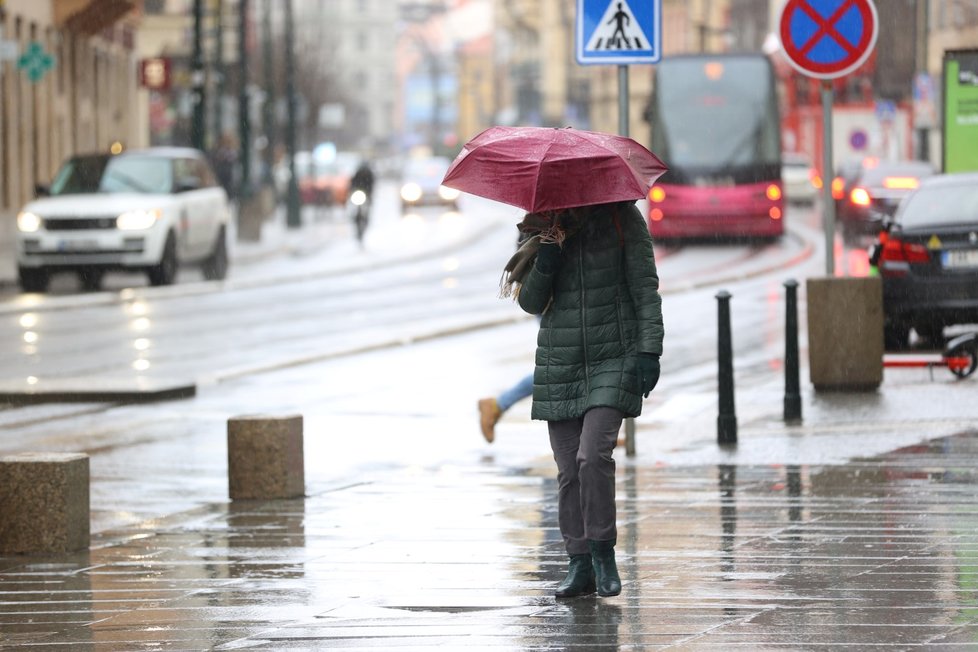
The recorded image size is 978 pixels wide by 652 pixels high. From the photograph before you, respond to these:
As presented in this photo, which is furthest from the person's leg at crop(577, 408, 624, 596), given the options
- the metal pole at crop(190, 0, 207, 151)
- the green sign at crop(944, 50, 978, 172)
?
the metal pole at crop(190, 0, 207, 151)

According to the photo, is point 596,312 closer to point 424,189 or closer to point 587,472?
point 587,472

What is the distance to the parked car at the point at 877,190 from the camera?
3812 centimetres

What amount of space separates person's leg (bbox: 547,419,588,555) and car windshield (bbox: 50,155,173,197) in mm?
23351

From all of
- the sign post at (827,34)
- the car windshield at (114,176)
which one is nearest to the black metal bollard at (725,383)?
the sign post at (827,34)

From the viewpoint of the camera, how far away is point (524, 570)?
8.12m

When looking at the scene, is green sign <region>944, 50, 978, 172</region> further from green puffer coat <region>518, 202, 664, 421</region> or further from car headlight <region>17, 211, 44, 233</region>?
green puffer coat <region>518, 202, 664, 421</region>

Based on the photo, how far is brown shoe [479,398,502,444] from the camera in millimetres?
12508

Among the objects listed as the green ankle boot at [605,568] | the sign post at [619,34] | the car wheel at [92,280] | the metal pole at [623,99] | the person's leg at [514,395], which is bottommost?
the car wheel at [92,280]

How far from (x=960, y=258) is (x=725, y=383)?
5631 millimetres

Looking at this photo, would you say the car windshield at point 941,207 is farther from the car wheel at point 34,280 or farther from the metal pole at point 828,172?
the car wheel at point 34,280

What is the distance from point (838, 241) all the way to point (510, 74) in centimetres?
9963

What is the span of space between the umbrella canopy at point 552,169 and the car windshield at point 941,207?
10.3 metres

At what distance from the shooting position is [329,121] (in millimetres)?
83688

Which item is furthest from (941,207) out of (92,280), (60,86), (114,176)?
(60,86)
